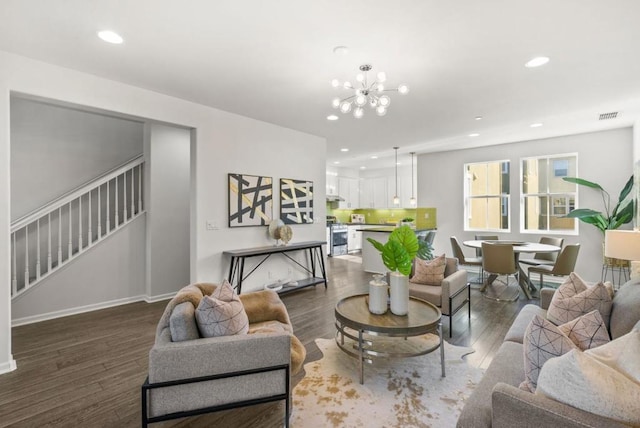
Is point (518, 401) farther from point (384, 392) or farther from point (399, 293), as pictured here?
point (399, 293)

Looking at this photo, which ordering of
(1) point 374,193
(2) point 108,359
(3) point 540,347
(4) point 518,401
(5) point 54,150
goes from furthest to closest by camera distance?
(1) point 374,193 → (5) point 54,150 → (2) point 108,359 → (3) point 540,347 → (4) point 518,401

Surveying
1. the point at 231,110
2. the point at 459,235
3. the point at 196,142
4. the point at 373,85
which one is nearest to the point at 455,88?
the point at 373,85

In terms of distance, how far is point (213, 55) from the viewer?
2.68 metres

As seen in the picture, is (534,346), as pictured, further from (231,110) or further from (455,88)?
(231,110)

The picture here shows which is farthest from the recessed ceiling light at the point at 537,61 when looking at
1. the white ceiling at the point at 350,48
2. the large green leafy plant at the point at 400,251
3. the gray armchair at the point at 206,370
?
the gray armchair at the point at 206,370

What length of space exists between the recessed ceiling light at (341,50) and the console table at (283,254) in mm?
2653

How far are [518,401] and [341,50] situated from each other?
2.61 m

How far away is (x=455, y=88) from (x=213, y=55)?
2577 mm

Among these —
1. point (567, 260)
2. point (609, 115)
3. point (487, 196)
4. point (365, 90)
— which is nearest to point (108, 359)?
point (365, 90)

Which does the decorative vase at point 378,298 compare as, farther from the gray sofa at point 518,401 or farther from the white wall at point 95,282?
the white wall at point 95,282

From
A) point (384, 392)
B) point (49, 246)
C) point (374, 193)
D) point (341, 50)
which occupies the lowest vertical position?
point (384, 392)

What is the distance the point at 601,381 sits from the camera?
42.8 inches

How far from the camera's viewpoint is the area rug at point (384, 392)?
194 centimetres

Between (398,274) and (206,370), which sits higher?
(398,274)
